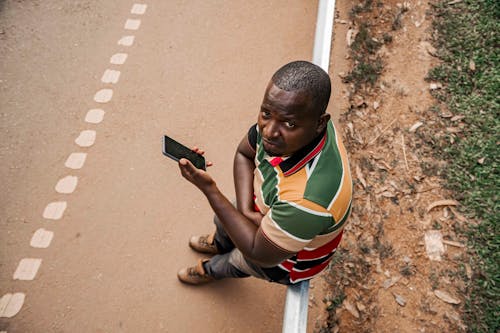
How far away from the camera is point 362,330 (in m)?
3.10

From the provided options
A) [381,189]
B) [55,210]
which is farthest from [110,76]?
[381,189]

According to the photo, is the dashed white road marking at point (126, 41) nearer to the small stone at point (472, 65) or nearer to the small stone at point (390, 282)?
the small stone at point (390, 282)

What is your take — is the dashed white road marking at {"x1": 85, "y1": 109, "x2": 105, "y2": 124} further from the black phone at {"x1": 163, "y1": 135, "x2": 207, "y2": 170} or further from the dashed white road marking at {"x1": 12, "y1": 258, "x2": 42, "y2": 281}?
the black phone at {"x1": 163, "y1": 135, "x2": 207, "y2": 170}

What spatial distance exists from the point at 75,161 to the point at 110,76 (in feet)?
3.96

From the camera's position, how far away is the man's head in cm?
171

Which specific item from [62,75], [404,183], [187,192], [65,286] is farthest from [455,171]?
[62,75]

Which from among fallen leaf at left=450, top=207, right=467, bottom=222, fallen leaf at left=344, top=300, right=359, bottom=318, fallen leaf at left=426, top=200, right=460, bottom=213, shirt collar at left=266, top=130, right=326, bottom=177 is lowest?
fallen leaf at left=344, top=300, right=359, bottom=318

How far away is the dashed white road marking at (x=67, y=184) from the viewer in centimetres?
371

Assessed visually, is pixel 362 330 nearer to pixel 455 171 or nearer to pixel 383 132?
pixel 455 171

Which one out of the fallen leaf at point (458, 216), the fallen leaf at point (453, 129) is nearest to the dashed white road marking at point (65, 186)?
the fallen leaf at point (458, 216)

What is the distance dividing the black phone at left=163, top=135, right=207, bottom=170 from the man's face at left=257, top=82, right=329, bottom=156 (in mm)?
570

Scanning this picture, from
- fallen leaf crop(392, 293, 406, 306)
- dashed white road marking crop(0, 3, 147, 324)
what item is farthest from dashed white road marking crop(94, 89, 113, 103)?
fallen leaf crop(392, 293, 406, 306)

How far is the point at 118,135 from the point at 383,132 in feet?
9.46

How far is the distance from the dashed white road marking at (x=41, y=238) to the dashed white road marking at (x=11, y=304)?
43 centimetres
